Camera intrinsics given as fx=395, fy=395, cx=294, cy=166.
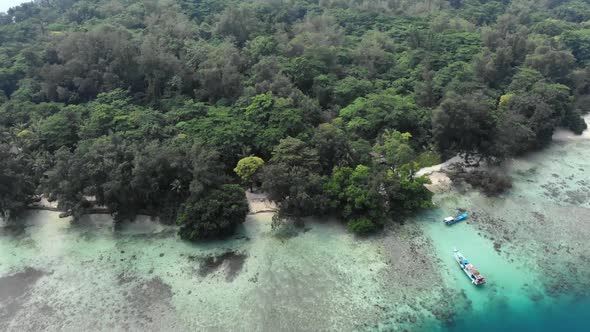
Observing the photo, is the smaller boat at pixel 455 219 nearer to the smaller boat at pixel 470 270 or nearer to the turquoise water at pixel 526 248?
the turquoise water at pixel 526 248

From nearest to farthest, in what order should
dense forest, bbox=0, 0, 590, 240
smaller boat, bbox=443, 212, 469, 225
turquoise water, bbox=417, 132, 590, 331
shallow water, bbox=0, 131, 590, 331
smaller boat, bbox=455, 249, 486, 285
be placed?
shallow water, bbox=0, 131, 590, 331, turquoise water, bbox=417, 132, 590, 331, smaller boat, bbox=455, 249, 486, 285, dense forest, bbox=0, 0, 590, 240, smaller boat, bbox=443, 212, 469, 225

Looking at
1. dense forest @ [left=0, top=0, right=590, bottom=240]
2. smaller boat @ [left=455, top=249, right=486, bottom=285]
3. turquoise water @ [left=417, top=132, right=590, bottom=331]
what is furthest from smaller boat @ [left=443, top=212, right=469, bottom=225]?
smaller boat @ [left=455, top=249, right=486, bottom=285]

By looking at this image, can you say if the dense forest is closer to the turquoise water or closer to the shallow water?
the shallow water

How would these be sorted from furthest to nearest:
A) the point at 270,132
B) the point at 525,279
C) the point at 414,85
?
the point at 414,85 → the point at 270,132 → the point at 525,279

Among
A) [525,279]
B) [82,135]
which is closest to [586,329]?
[525,279]

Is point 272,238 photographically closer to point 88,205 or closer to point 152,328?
point 152,328

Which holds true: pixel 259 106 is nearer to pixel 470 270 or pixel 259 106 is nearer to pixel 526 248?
pixel 470 270

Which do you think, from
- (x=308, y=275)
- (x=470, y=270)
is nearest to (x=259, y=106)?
(x=308, y=275)
